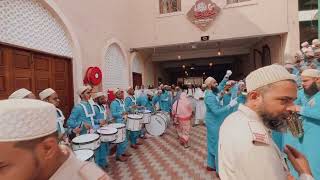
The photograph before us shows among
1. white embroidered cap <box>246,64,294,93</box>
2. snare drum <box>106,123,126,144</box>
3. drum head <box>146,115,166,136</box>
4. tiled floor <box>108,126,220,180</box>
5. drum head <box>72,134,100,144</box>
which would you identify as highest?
white embroidered cap <box>246,64,294,93</box>

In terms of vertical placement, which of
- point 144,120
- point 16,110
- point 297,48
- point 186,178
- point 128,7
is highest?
point 128,7

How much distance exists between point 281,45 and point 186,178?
777 cm

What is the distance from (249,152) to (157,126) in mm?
7152

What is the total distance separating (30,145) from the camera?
898 mm

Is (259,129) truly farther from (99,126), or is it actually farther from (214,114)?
(99,126)

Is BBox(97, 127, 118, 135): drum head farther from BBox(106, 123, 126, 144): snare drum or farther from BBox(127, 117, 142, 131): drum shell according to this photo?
BBox(127, 117, 142, 131): drum shell

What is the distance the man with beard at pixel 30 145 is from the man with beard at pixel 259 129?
0.69 meters

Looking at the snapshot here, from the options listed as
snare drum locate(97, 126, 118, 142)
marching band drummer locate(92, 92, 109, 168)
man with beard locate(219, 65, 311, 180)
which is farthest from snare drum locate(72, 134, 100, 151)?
man with beard locate(219, 65, 311, 180)

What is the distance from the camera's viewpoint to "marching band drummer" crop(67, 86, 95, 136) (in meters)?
4.91

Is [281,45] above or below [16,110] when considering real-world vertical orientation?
above

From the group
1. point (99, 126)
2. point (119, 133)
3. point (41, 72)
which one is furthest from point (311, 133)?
point (41, 72)

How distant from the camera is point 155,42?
1157 cm

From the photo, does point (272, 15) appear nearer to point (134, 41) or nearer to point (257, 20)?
point (257, 20)

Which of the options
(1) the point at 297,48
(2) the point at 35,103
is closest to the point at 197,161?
(2) the point at 35,103
